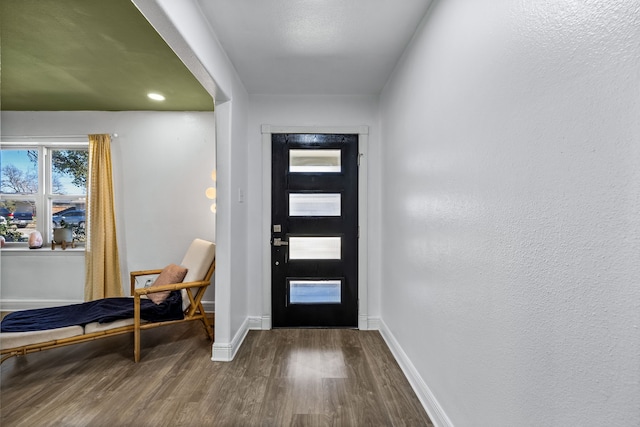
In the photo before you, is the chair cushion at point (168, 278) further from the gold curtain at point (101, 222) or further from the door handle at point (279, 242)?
the gold curtain at point (101, 222)

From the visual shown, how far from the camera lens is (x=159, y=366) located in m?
2.67

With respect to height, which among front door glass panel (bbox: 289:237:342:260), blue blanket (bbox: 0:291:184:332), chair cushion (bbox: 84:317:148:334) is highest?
front door glass panel (bbox: 289:237:342:260)

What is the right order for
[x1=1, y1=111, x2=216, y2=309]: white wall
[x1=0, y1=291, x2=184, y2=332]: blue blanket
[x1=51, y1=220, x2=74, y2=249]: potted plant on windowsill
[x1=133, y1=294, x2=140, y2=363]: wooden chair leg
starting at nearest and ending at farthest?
[x1=0, y1=291, x2=184, y2=332]: blue blanket < [x1=133, y1=294, x2=140, y2=363]: wooden chair leg < [x1=1, y1=111, x2=216, y2=309]: white wall < [x1=51, y1=220, x2=74, y2=249]: potted plant on windowsill

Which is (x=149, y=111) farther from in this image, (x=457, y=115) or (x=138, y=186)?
(x=457, y=115)

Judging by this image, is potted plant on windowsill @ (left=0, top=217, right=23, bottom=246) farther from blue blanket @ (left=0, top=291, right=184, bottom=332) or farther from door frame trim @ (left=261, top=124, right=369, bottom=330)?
door frame trim @ (left=261, top=124, right=369, bottom=330)

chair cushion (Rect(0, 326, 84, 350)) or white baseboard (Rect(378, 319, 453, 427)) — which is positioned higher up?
chair cushion (Rect(0, 326, 84, 350))

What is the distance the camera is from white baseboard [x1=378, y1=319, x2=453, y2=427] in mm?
1860

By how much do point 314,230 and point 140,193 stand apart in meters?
2.32

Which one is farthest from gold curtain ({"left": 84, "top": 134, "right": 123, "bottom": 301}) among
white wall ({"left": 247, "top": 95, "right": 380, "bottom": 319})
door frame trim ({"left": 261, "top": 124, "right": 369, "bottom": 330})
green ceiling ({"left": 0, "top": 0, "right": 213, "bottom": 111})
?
door frame trim ({"left": 261, "top": 124, "right": 369, "bottom": 330})

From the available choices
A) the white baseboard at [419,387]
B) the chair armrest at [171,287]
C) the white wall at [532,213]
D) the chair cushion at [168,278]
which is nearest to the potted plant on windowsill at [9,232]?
the chair cushion at [168,278]

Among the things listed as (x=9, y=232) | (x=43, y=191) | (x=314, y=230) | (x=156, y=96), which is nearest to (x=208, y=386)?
(x=314, y=230)

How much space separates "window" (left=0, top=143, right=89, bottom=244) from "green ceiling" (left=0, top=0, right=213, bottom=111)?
2.01 ft

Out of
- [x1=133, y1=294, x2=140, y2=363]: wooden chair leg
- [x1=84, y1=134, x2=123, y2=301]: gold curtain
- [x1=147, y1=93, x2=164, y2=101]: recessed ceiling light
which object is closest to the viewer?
[x1=133, y1=294, x2=140, y2=363]: wooden chair leg

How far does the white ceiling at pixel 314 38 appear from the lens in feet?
6.76
